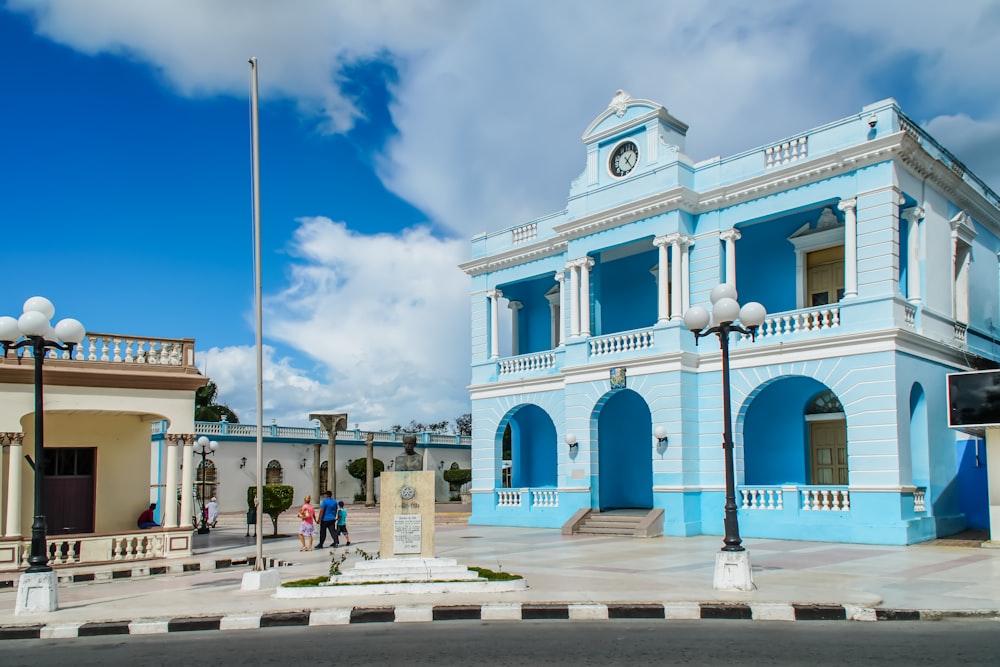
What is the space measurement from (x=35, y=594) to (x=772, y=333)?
16001mm

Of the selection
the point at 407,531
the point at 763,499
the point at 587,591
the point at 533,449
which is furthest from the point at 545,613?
the point at 533,449

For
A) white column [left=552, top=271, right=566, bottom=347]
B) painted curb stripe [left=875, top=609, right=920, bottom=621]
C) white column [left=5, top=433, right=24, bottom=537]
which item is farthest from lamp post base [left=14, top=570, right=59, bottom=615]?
white column [left=552, top=271, right=566, bottom=347]

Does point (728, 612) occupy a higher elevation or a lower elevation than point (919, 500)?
lower

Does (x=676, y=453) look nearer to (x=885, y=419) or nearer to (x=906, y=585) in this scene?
(x=885, y=419)

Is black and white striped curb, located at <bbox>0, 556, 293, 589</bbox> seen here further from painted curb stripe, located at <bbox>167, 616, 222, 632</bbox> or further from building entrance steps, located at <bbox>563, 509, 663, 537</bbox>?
building entrance steps, located at <bbox>563, 509, 663, 537</bbox>

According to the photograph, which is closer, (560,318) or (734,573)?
(734,573)

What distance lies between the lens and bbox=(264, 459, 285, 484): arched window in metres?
43.6

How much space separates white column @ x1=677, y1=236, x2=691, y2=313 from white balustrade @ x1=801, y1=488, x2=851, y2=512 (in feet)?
17.6

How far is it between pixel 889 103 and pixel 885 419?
673 centimetres

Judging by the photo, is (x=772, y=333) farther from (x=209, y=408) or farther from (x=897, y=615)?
(x=209, y=408)

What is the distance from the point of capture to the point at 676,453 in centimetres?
2122

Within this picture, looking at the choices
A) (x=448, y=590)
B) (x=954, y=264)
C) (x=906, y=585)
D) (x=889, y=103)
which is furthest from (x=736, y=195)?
(x=448, y=590)

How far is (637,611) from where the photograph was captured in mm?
9953

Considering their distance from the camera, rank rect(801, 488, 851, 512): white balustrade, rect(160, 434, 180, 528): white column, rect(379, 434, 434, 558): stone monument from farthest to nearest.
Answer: rect(801, 488, 851, 512): white balustrade < rect(160, 434, 180, 528): white column < rect(379, 434, 434, 558): stone monument
